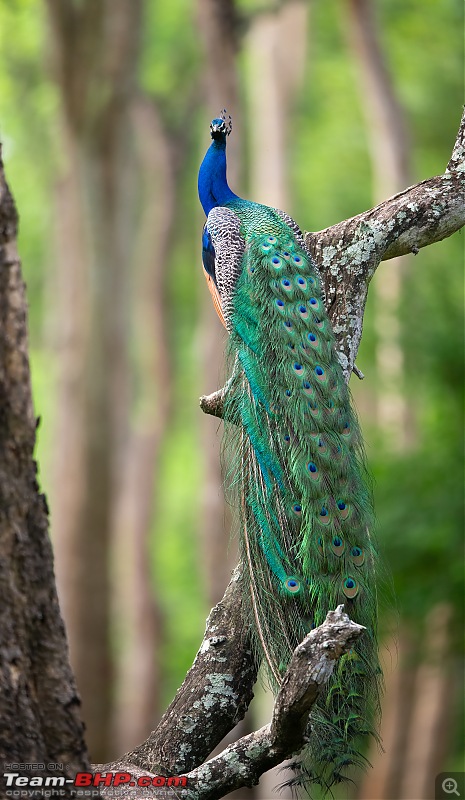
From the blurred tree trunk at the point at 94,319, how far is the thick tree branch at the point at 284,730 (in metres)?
7.82

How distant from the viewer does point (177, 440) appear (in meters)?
29.8

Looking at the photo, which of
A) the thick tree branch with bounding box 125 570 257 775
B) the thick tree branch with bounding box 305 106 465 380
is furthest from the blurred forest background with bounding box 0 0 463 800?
the thick tree branch with bounding box 305 106 465 380

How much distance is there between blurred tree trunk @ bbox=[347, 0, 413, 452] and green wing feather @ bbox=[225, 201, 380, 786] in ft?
27.9

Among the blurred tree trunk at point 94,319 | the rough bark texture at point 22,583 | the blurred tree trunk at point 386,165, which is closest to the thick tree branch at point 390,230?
the rough bark texture at point 22,583

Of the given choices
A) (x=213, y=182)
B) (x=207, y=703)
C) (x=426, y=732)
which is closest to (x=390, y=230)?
(x=207, y=703)

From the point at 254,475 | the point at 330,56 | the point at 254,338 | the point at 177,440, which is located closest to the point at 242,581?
the point at 254,475

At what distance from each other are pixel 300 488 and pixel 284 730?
1.33 m

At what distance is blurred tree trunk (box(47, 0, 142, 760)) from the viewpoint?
40.3 ft

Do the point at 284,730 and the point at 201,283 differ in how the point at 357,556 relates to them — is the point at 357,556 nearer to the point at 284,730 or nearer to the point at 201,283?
the point at 284,730

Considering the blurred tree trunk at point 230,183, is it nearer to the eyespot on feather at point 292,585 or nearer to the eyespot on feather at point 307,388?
the eyespot on feather at point 307,388

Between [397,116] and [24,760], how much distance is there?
13643mm

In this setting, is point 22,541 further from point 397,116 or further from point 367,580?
point 397,116

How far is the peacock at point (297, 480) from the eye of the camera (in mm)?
4785

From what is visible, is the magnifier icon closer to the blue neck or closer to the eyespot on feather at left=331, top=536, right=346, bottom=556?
the eyespot on feather at left=331, top=536, right=346, bottom=556
